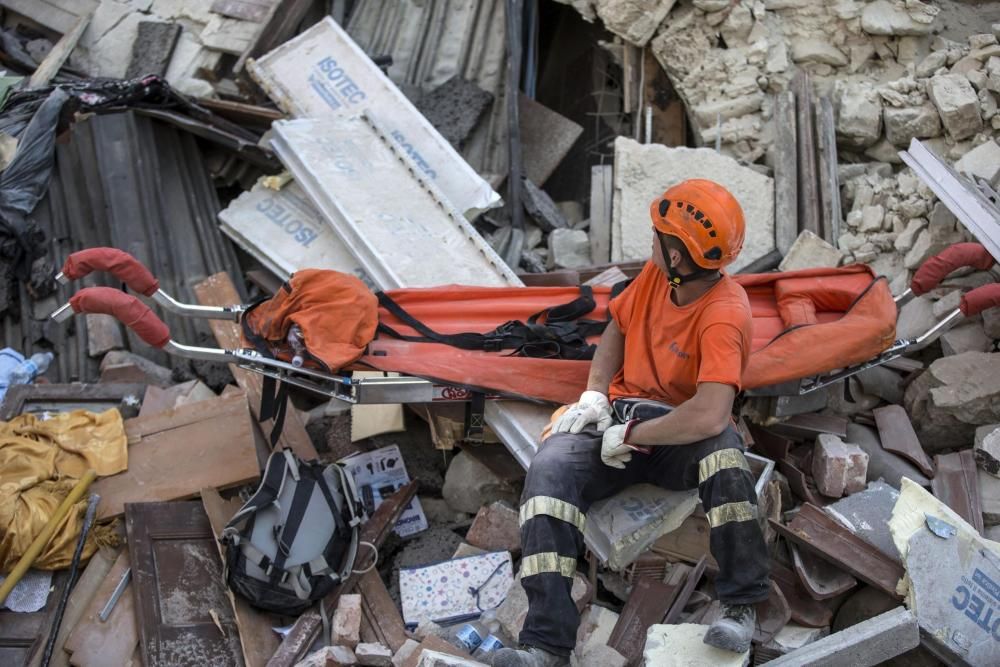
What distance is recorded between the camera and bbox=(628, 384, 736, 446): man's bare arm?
2.95 metres

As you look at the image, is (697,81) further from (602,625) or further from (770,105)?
(602,625)

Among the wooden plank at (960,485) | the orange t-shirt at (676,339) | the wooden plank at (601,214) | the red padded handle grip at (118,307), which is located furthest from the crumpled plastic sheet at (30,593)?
the wooden plank at (960,485)

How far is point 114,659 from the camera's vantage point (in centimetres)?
356

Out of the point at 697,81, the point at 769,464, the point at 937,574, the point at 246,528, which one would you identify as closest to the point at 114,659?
the point at 246,528

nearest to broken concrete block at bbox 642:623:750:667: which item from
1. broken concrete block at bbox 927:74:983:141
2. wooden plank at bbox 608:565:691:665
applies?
wooden plank at bbox 608:565:691:665

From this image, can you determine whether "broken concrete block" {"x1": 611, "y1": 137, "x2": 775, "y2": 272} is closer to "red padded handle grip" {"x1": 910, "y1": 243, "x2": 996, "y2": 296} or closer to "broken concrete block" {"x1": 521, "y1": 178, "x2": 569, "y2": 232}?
"broken concrete block" {"x1": 521, "y1": 178, "x2": 569, "y2": 232}

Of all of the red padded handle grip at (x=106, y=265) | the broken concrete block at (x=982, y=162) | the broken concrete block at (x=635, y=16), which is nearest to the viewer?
the red padded handle grip at (x=106, y=265)

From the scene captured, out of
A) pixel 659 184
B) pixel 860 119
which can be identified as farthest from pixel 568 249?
pixel 860 119

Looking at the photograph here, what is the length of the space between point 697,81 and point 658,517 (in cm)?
332

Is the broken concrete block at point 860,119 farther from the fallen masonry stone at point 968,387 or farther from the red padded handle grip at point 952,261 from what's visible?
the fallen masonry stone at point 968,387

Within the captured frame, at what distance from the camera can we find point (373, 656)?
3500 mm

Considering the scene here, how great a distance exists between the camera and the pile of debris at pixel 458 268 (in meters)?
3.54

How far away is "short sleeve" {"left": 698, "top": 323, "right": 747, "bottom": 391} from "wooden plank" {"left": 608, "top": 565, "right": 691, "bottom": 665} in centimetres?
98

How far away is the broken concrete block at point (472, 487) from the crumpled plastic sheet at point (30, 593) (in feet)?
5.68
